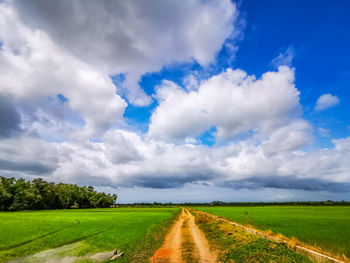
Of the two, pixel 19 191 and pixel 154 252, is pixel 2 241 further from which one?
pixel 19 191

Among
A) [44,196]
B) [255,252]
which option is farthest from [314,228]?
[44,196]

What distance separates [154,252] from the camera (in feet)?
47.3

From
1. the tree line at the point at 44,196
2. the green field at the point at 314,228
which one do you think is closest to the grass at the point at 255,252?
the green field at the point at 314,228

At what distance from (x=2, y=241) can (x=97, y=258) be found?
38.1ft

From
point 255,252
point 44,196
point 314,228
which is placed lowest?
point 255,252

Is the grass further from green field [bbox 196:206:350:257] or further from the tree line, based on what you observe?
the tree line

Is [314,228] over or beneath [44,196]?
beneath

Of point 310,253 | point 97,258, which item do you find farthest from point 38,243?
point 310,253

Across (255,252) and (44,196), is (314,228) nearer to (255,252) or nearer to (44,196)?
(255,252)

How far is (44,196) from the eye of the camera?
105 metres

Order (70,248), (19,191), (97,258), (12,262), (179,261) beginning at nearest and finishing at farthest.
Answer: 1. (179,261)
2. (12,262)
3. (97,258)
4. (70,248)
5. (19,191)

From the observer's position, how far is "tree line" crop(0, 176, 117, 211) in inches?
3378

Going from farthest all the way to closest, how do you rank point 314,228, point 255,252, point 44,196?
point 44,196 < point 314,228 < point 255,252

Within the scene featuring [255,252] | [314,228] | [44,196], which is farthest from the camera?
[44,196]
